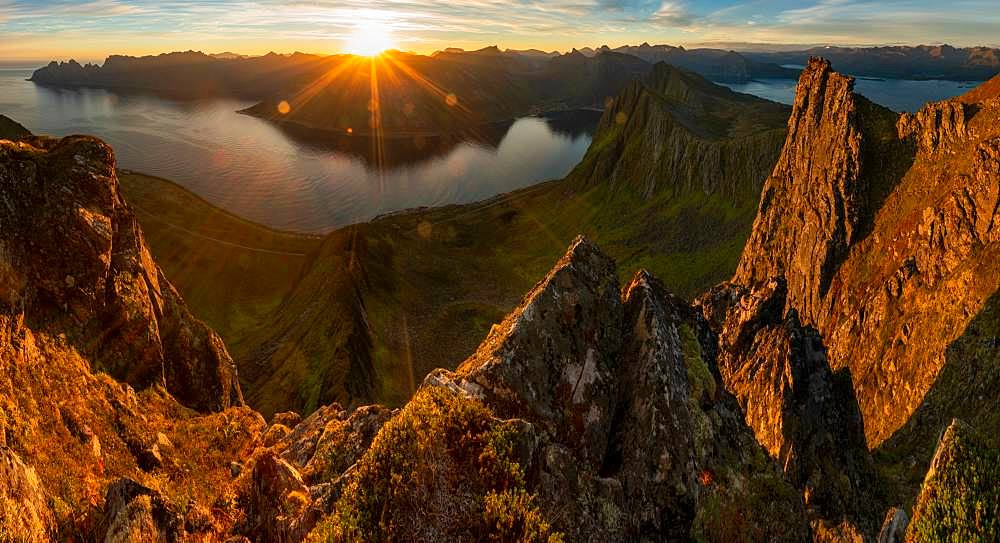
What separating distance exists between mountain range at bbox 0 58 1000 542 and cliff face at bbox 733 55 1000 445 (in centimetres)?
29

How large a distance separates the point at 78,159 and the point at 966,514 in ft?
129

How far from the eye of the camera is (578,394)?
1786 centimetres

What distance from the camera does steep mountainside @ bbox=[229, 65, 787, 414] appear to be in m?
68.4

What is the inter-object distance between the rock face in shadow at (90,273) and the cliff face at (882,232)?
165 feet

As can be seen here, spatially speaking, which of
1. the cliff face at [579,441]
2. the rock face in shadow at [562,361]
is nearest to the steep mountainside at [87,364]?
the cliff face at [579,441]

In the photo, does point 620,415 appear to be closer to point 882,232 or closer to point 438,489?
point 438,489

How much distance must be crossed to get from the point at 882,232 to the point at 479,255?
91.3 meters

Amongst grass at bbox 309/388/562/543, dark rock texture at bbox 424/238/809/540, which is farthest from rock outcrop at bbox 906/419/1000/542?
grass at bbox 309/388/562/543

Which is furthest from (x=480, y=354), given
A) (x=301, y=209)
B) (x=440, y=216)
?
(x=301, y=209)

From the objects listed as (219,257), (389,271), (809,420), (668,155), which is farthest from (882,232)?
(219,257)

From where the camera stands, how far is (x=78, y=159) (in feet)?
88.2

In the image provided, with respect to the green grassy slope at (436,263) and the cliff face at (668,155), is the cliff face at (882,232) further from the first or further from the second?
the cliff face at (668,155)

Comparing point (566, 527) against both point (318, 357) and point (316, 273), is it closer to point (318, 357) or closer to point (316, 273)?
point (318, 357)

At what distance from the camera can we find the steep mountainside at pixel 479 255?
6844 centimetres
